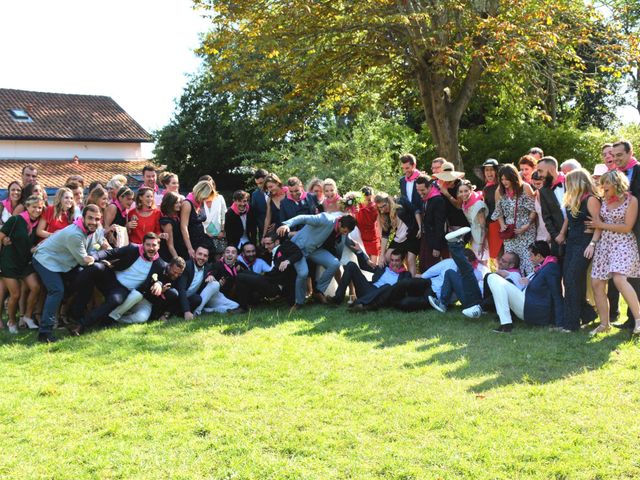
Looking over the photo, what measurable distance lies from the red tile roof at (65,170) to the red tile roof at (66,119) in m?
1.36

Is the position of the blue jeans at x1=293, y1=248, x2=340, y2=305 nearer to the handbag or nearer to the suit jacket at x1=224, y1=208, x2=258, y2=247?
the suit jacket at x1=224, y1=208, x2=258, y2=247

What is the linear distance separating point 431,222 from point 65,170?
30.5 metres

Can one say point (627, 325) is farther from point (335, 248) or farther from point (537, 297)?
point (335, 248)

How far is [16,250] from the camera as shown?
827cm

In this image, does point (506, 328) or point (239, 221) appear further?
point (239, 221)

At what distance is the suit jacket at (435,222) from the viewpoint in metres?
8.80

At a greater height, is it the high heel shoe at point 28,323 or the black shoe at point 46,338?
the high heel shoe at point 28,323

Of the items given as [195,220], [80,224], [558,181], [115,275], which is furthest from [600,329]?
[80,224]

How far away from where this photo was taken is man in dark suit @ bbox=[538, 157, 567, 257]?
26.0 feet

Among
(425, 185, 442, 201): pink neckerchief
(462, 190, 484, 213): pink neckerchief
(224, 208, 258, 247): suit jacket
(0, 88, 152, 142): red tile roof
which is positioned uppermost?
(0, 88, 152, 142): red tile roof

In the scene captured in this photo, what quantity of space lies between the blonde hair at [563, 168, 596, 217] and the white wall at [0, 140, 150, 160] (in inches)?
1352

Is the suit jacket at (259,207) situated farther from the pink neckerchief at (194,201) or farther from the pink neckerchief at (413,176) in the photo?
the pink neckerchief at (413,176)

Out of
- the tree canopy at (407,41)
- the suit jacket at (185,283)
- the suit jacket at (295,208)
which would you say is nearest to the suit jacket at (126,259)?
the suit jacket at (185,283)

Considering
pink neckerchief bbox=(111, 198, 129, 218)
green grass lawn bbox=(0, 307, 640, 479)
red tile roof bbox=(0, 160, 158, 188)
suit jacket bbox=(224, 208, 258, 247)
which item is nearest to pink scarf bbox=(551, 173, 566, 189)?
green grass lawn bbox=(0, 307, 640, 479)
